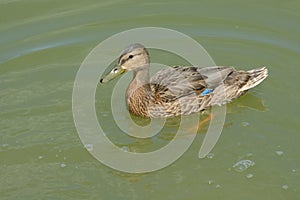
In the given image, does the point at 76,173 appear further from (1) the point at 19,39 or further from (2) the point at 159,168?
(1) the point at 19,39

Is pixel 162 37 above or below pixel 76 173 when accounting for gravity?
above

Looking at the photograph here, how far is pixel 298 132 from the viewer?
7.29 meters

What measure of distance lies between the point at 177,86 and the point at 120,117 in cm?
81

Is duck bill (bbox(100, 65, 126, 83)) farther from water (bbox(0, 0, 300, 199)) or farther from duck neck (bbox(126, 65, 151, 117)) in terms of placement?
water (bbox(0, 0, 300, 199))

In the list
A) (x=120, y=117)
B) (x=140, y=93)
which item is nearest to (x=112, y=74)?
(x=140, y=93)

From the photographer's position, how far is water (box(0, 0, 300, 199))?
21.9ft

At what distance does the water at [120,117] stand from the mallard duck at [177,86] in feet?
0.84

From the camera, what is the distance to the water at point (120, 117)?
669cm

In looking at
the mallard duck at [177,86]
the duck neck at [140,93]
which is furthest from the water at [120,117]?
the duck neck at [140,93]

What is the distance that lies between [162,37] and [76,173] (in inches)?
124

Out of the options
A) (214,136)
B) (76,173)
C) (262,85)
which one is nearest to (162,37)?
(262,85)

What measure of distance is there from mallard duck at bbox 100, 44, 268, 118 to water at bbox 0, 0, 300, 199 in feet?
0.84

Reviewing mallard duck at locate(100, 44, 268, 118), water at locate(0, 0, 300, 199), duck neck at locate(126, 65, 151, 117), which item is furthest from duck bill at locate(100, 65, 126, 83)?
water at locate(0, 0, 300, 199)

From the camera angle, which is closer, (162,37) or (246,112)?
(246,112)
